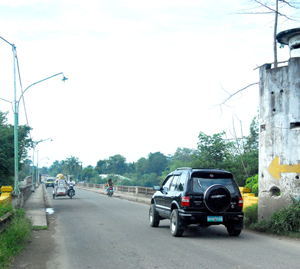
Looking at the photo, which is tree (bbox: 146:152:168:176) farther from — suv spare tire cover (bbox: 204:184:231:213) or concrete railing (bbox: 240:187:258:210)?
suv spare tire cover (bbox: 204:184:231:213)

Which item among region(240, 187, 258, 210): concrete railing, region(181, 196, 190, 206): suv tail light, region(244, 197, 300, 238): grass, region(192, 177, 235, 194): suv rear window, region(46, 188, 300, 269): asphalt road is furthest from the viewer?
region(240, 187, 258, 210): concrete railing

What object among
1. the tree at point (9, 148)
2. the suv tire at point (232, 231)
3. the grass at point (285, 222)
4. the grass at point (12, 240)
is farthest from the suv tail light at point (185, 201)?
the tree at point (9, 148)

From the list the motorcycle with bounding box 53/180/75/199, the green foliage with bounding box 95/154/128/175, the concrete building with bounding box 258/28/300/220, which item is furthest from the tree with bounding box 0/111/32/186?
the green foliage with bounding box 95/154/128/175

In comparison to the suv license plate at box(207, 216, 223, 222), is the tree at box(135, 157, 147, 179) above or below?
above

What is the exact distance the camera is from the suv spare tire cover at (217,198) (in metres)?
9.76

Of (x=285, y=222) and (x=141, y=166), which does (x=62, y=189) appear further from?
(x=141, y=166)

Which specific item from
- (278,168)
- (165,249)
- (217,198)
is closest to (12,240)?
(165,249)

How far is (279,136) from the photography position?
38.1 ft

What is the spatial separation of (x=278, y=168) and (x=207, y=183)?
2783 millimetres

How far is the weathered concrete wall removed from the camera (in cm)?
1122

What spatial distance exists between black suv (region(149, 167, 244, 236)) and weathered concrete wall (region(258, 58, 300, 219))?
1.92m

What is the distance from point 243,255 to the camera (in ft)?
25.3

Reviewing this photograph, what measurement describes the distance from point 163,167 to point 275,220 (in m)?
120

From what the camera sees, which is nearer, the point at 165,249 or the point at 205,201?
the point at 165,249
